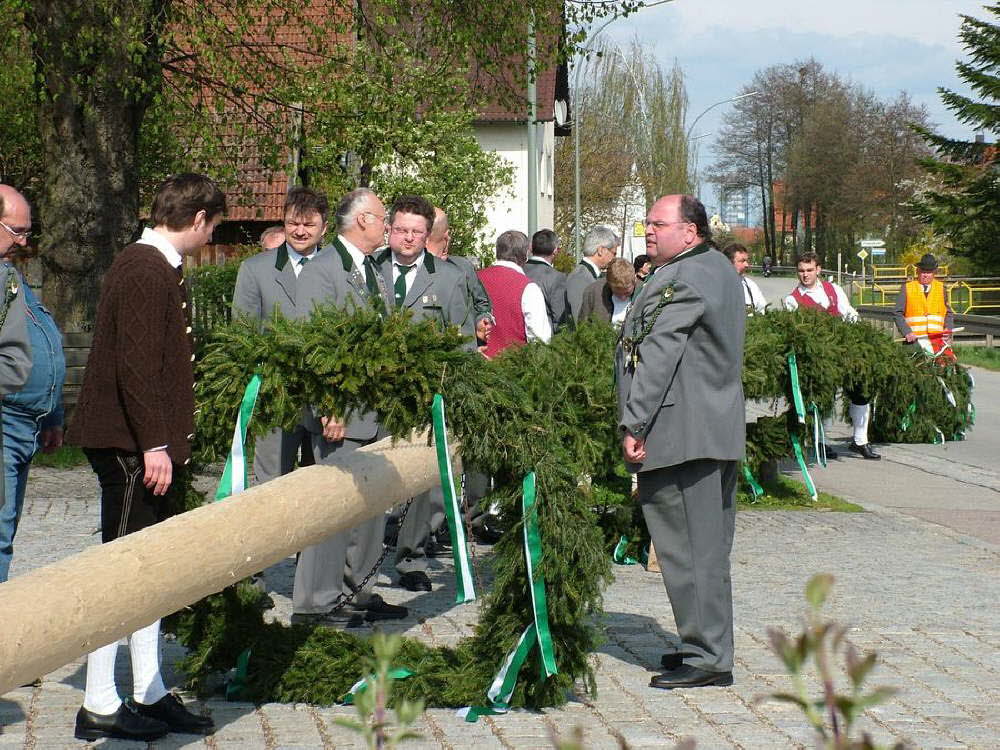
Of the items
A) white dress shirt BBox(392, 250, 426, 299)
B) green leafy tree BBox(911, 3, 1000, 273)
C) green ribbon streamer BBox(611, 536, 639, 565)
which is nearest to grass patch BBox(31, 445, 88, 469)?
white dress shirt BBox(392, 250, 426, 299)

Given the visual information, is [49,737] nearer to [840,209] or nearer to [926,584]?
[926,584]

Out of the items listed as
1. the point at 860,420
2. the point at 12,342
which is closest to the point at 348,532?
the point at 12,342

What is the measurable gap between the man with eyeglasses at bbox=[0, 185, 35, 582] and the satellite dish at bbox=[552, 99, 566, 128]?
39.2 meters

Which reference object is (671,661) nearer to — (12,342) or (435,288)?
(435,288)

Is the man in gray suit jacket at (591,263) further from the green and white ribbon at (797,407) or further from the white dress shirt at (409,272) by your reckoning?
the white dress shirt at (409,272)

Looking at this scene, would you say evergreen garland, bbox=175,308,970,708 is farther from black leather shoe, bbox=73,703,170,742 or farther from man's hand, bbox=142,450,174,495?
black leather shoe, bbox=73,703,170,742

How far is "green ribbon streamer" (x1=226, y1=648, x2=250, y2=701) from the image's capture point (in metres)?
5.52

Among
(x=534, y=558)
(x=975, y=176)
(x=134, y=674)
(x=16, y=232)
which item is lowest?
(x=134, y=674)

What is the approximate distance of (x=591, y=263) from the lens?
1173 cm

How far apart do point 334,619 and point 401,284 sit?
1.91 m

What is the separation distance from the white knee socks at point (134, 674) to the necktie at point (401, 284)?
291cm

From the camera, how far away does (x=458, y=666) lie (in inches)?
Result: 219

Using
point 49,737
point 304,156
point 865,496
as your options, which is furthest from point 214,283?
point 49,737

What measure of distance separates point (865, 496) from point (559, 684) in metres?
6.58
